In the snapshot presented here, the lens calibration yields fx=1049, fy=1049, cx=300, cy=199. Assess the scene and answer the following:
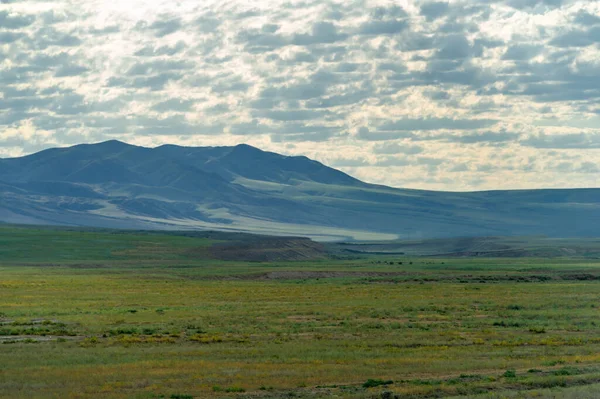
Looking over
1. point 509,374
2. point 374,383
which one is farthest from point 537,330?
point 374,383

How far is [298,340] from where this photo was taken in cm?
4778

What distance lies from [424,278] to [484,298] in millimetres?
31957

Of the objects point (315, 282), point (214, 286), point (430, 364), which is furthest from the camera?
point (315, 282)

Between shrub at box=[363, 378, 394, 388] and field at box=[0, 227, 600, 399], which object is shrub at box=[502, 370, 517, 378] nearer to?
field at box=[0, 227, 600, 399]

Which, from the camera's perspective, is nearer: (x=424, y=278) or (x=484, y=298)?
(x=484, y=298)

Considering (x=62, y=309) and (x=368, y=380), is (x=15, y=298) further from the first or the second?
(x=368, y=380)

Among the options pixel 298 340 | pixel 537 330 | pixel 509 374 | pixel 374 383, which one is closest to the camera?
pixel 374 383

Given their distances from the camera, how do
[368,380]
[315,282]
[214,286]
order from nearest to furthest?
[368,380] → [214,286] → [315,282]

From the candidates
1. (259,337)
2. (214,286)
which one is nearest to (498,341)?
(259,337)

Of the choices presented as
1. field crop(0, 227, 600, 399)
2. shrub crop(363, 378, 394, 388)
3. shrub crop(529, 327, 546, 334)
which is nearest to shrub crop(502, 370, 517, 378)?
field crop(0, 227, 600, 399)

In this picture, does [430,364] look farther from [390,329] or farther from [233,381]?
[390,329]

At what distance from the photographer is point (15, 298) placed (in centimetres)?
7656

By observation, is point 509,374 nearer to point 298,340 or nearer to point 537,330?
point 298,340

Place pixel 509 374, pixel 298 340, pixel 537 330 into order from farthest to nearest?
pixel 537 330, pixel 298 340, pixel 509 374
